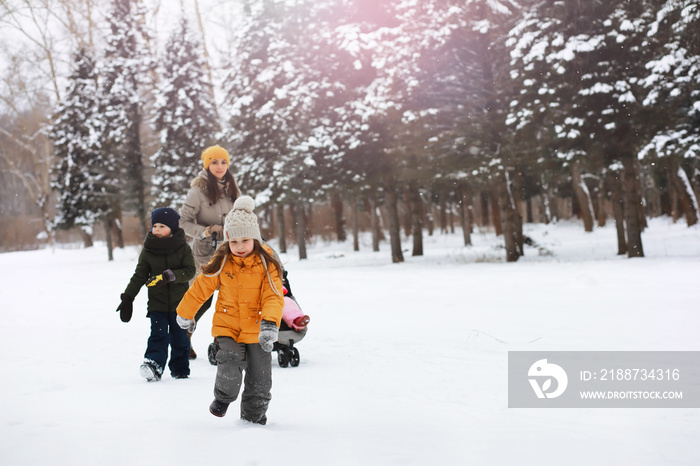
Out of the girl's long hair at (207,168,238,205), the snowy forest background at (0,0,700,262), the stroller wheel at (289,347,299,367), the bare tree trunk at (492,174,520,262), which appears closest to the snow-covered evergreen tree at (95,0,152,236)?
the snowy forest background at (0,0,700,262)

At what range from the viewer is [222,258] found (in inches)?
161

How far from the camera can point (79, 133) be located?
38031 mm

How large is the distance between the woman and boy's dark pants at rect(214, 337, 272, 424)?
2501mm

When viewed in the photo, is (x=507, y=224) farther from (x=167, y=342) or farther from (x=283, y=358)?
(x=167, y=342)

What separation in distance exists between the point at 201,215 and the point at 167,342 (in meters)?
1.51

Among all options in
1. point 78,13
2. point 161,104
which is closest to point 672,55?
point 161,104

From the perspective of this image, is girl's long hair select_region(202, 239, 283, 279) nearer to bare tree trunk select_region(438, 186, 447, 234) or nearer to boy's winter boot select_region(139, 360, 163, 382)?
boy's winter boot select_region(139, 360, 163, 382)

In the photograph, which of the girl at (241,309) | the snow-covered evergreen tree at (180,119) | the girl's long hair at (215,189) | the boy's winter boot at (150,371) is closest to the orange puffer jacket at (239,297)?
the girl at (241,309)

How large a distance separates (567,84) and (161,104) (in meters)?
21.7

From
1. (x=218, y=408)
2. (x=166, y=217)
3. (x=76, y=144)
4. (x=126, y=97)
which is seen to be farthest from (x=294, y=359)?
(x=76, y=144)

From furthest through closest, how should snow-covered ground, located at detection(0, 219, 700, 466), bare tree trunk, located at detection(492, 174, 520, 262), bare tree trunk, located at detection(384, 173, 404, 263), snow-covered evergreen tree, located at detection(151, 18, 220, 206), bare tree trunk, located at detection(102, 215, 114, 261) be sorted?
1. bare tree trunk, located at detection(102, 215, 114, 261)
2. snow-covered evergreen tree, located at detection(151, 18, 220, 206)
3. bare tree trunk, located at detection(384, 173, 404, 263)
4. bare tree trunk, located at detection(492, 174, 520, 262)
5. snow-covered ground, located at detection(0, 219, 700, 466)

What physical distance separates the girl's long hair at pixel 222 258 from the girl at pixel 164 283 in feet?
5.86

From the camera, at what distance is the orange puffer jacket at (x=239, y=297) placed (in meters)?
4.05

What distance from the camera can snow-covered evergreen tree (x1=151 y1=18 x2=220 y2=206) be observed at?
3064 cm
